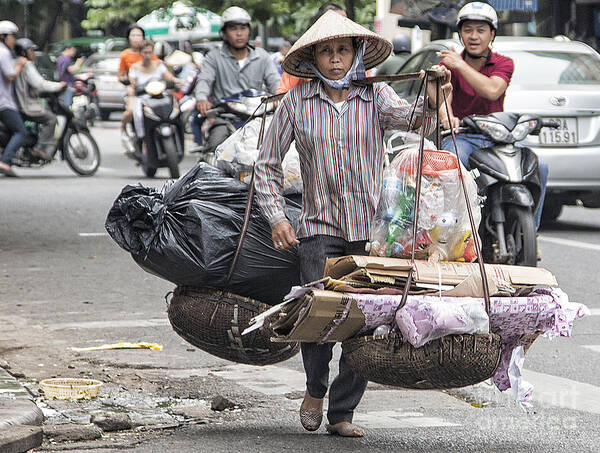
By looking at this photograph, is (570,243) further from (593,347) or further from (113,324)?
(113,324)

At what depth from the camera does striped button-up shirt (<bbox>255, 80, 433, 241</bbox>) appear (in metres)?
5.12

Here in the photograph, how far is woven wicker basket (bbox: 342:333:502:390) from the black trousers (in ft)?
1.87

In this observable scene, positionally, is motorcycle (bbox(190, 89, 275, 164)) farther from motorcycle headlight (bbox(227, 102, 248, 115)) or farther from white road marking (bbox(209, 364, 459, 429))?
white road marking (bbox(209, 364, 459, 429))

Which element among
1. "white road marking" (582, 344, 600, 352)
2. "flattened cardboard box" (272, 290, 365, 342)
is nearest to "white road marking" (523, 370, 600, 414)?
"white road marking" (582, 344, 600, 352)

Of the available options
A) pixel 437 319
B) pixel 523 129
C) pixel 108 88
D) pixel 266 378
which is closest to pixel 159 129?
pixel 523 129

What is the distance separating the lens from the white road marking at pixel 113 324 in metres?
7.73

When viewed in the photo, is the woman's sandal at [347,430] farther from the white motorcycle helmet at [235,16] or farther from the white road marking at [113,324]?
the white motorcycle helmet at [235,16]

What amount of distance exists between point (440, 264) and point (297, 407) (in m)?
1.38

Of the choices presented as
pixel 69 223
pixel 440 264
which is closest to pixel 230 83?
pixel 69 223

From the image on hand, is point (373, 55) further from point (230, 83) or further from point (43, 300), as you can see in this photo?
point (230, 83)

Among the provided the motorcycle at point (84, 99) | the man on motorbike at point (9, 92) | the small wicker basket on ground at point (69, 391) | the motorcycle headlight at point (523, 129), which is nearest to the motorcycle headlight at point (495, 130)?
the motorcycle headlight at point (523, 129)

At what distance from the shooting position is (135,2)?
29.7 metres

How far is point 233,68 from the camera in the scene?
448 inches

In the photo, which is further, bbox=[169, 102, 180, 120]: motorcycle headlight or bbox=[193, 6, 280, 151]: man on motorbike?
bbox=[169, 102, 180, 120]: motorcycle headlight
